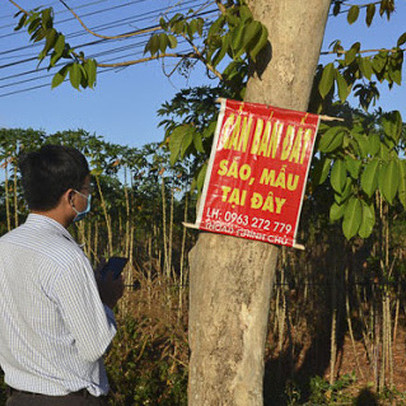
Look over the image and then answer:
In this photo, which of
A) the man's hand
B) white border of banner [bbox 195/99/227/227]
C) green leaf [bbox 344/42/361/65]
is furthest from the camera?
green leaf [bbox 344/42/361/65]

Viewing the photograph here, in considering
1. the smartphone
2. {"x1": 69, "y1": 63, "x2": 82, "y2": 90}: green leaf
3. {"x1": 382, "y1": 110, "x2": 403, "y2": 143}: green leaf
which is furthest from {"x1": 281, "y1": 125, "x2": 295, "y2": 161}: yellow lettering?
{"x1": 69, "y1": 63, "x2": 82, "y2": 90}: green leaf

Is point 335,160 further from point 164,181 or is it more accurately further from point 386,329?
point 164,181

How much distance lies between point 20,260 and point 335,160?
1.93 metres

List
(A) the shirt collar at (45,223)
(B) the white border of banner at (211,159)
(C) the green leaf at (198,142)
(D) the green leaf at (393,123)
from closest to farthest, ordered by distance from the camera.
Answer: (A) the shirt collar at (45,223), (B) the white border of banner at (211,159), (C) the green leaf at (198,142), (D) the green leaf at (393,123)

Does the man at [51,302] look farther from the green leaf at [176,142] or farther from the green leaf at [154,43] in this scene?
the green leaf at [154,43]

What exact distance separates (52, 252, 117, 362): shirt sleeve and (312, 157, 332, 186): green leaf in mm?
1718

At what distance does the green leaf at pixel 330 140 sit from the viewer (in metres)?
3.33

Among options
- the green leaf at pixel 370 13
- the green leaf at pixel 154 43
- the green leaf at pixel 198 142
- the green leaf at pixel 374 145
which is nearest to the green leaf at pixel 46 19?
the green leaf at pixel 154 43

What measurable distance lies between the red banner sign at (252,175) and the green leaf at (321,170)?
0.35 m

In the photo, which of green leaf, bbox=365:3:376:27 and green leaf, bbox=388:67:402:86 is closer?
green leaf, bbox=388:67:402:86

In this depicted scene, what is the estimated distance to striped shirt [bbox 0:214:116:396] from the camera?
6.89 feet

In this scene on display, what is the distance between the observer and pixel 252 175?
3.11m

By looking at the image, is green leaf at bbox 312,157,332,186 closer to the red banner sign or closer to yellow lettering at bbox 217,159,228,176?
the red banner sign

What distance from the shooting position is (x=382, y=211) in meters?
6.12
